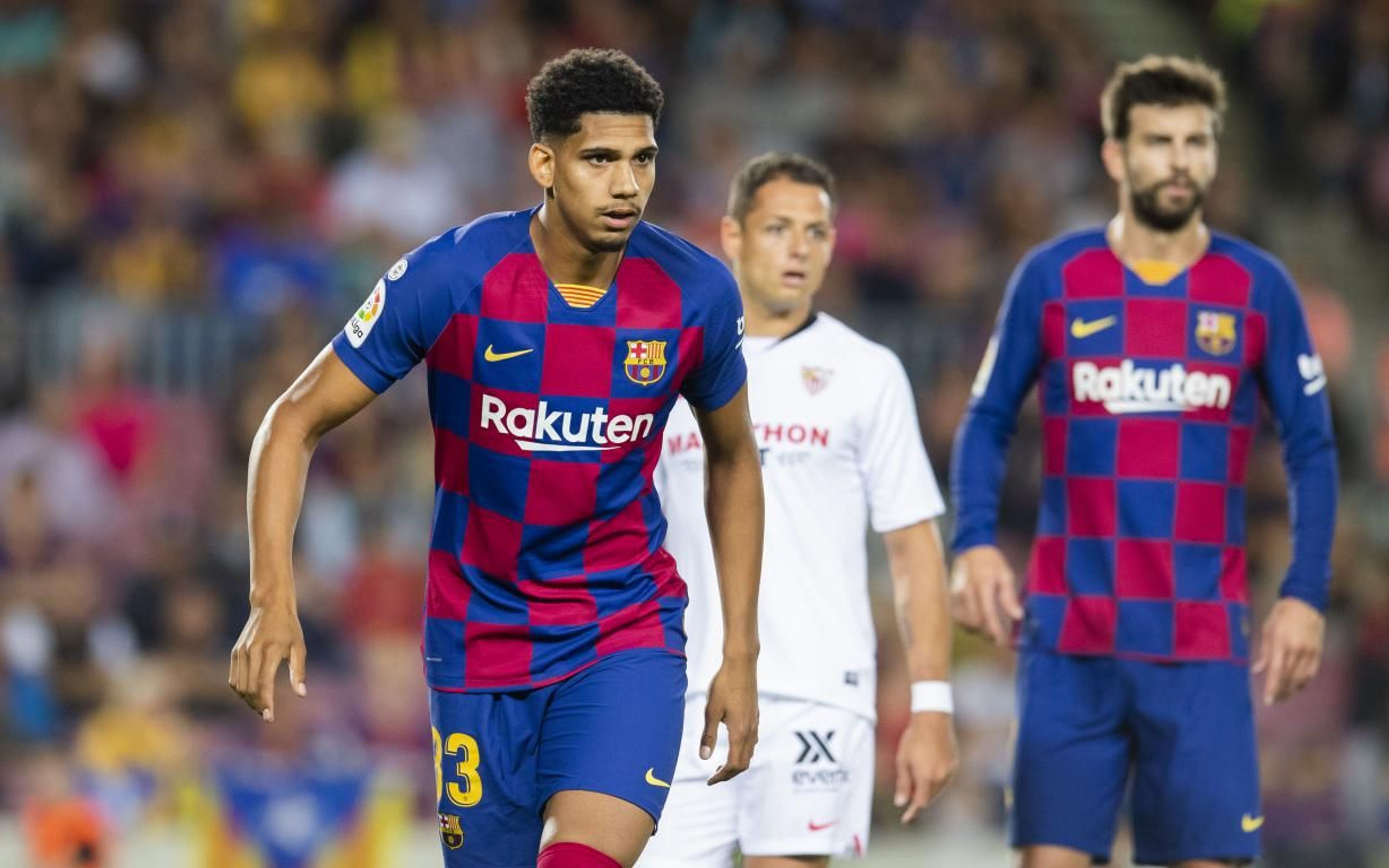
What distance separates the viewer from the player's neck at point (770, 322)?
20.6ft

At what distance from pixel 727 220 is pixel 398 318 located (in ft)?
5.96

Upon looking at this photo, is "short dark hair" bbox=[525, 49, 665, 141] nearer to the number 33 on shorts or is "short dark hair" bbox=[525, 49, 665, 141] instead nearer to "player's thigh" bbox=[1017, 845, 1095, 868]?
the number 33 on shorts

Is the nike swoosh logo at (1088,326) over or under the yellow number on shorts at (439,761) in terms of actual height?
over

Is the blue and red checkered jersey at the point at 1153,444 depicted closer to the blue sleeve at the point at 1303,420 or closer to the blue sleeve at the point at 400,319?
the blue sleeve at the point at 1303,420

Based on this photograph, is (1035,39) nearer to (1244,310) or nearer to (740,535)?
(1244,310)

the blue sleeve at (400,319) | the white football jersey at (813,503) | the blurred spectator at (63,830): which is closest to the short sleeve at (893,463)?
the white football jersey at (813,503)

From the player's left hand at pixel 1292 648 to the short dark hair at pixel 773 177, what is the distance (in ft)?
5.71

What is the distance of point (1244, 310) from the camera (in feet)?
20.7

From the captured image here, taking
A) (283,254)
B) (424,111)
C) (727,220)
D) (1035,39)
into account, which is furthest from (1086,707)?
(1035,39)

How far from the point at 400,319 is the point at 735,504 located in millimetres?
920

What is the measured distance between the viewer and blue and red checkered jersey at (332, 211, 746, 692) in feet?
15.9

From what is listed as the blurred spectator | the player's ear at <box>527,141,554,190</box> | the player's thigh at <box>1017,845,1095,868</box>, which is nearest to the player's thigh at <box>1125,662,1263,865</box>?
the player's thigh at <box>1017,845,1095,868</box>

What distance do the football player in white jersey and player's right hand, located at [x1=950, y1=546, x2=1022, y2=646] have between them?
15cm

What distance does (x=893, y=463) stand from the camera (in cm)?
614
